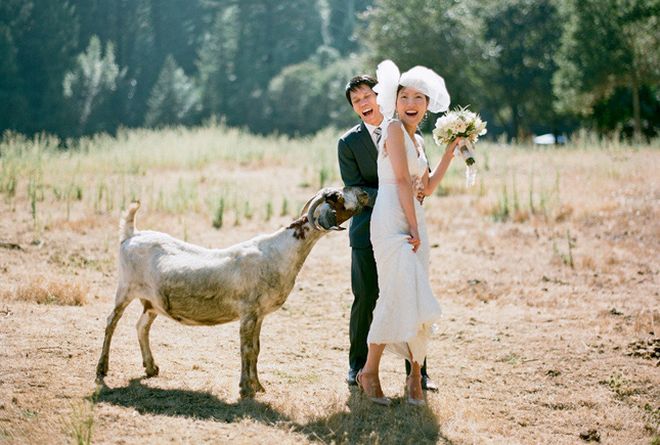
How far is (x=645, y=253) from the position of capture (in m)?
11.5

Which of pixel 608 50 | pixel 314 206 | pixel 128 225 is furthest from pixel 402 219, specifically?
pixel 608 50

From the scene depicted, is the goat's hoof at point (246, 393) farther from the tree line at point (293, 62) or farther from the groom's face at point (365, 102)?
the tree line at point (293, 62)

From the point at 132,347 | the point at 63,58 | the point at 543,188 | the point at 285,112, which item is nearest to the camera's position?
the point at 132,347

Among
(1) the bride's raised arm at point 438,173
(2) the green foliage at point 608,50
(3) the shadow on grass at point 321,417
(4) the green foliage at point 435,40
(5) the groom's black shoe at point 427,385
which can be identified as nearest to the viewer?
(3) the shadow on grass at point 321,417

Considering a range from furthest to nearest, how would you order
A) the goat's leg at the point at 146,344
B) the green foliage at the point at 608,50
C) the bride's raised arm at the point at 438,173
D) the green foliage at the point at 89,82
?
1. the green foliage at the point at 89,82
2. the green foliage at the point at 608,50
3. the goat's leg at the point at 146,344
4. the bride's raised arm at the point at 438,173

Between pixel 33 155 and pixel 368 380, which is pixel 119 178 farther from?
pixel 368 380

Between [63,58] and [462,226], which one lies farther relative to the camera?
[63,58]

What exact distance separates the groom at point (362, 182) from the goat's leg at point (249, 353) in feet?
2.78

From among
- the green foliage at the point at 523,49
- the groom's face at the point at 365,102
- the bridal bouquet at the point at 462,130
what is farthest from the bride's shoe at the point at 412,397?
the green foliage at the point at 523,49

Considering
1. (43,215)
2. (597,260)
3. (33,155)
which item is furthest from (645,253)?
(33,155)

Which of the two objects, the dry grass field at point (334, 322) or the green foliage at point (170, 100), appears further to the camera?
the green foliage at point (170, 100)

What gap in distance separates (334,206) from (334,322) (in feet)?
11.3

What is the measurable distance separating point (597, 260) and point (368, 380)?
6.44 m

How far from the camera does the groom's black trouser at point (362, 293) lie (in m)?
6.20
